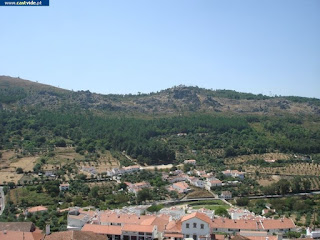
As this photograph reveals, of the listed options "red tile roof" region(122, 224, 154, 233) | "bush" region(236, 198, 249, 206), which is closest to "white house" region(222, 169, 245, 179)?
"bush" region(236, 198, 249, 206)

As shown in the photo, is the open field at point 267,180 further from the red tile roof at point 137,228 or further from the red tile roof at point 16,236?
the red tile roof at point 16,236

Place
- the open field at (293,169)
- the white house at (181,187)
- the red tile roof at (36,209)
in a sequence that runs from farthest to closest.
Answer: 1. the open field at (293,169)
2. the white house at (181,187)
3. the red tile roof at (36,209)

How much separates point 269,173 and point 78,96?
85.5 metres

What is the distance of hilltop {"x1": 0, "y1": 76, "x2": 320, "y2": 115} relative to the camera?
131500 millimetres

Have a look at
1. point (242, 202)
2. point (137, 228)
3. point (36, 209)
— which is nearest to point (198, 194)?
point (242, 202)

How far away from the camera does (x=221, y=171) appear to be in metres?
72.9

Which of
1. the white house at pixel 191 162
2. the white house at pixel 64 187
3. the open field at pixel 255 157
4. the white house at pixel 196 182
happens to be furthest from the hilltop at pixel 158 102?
the white house at pixel 64 187

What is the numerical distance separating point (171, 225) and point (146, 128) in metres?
68.5

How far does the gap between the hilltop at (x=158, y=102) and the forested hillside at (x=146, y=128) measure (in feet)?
1.09

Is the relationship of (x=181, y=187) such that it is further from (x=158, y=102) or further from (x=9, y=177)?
(x=158, y=102)

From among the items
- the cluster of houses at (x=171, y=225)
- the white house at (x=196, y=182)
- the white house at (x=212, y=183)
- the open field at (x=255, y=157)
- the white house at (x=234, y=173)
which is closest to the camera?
the cluster of houses at (x=171, y=225)

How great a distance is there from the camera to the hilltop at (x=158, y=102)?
431ft

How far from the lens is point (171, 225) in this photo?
33906 millimetres

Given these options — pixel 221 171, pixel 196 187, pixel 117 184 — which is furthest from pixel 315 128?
pixel 117 184
